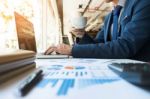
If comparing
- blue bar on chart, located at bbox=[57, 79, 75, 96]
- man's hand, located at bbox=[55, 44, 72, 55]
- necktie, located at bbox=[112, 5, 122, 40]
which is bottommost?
blue bar on chart, located at bbox=[57, 79, 75, 96]

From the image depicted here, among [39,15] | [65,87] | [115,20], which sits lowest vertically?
[65,87]

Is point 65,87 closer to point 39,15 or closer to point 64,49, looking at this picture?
point 64,49

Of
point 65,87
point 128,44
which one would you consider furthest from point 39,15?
point 65,87

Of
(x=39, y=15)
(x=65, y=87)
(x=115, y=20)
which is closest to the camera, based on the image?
(x=65, y=87)

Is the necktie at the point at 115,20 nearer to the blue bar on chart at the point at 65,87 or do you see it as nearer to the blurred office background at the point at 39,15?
the blurred office background at the point at 39,15

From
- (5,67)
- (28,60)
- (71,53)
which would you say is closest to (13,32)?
(71,53)

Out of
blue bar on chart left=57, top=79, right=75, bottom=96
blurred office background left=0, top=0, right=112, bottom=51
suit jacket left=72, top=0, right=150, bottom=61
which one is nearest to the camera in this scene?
blue bar on chart left=57, top=79, right=75, bottom=96

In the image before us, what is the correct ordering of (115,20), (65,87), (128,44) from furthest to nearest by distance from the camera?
(115,20) → (128,44) → (65,87)

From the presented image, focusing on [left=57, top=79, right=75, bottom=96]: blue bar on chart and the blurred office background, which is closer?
[left=57, top=79, right=75, bottom=96]: blue bar on chart

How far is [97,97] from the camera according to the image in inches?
10.9

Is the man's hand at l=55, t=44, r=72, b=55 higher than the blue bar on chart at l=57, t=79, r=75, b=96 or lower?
higher

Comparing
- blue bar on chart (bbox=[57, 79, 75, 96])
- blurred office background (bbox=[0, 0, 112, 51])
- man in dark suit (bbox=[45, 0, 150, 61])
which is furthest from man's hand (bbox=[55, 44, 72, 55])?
blue bar on chart (bbox=[57, 79, 75, 96])

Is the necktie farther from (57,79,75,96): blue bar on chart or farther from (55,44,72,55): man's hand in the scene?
(57,79,75,96): blue bar on chart

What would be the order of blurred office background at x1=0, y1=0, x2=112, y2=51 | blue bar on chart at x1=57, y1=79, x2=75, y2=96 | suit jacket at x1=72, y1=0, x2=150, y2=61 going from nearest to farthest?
blue bar on chart at x1=57, y1=79, x2=75, y2=96
suit jacket at x1=72, y1=0, x2=150, y2=61
blurred office background at x1=0, y1=0, x2=112, y2=51
